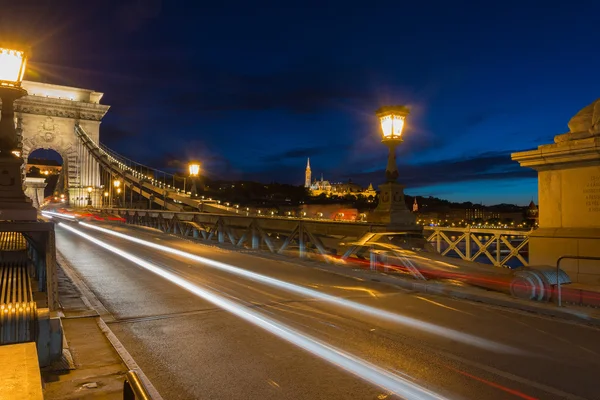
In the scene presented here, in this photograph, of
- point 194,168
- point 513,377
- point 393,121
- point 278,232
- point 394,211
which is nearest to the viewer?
point 513,377

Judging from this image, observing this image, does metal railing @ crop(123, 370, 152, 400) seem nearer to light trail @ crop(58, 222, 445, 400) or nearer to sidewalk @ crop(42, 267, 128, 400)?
sidewalk @ crop(42, 267, 128, 400)

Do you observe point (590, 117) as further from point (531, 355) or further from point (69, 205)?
point (69, 205)

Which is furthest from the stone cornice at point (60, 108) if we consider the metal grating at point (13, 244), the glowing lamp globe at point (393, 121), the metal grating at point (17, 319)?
the metal grating at point (17, 319)

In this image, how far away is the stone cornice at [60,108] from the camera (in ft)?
240

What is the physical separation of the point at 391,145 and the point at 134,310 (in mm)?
8026

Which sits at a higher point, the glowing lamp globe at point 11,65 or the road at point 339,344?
the glowing lamp globe at point 11,65

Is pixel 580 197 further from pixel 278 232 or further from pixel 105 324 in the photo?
pixel 278 232

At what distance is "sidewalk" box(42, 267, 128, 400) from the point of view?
458cm

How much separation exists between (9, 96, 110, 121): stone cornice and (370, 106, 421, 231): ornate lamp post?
239 ft

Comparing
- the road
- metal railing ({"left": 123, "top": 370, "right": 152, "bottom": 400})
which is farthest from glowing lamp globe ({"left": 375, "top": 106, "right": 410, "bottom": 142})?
metal railing ({"left": 123, "top": 370, "right": 152, "bottom": 400})

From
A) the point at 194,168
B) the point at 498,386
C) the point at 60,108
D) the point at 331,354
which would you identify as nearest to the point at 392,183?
the point at 331,354

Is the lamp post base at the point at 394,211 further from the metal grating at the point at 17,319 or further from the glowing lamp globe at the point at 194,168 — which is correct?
the glowing lamp globe at the point at 194,168

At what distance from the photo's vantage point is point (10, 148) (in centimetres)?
773

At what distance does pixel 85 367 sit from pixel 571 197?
8.93m
